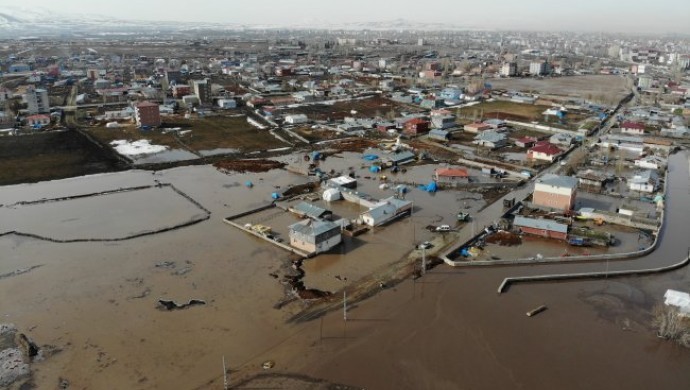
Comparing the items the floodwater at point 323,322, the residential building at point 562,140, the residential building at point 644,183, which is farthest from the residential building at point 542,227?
Answer: the residential building at point 562,140

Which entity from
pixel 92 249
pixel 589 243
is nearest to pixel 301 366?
pixel 92 249

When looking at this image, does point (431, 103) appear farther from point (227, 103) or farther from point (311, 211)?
point (311, 211)

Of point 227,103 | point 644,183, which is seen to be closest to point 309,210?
point 644,183

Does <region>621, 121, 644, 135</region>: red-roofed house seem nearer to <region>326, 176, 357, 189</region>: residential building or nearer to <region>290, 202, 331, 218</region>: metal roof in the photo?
<region>326, 176, 357, 189</region>: residential building

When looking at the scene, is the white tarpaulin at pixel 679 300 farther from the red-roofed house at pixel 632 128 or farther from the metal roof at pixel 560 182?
the red-roofed house at pixel 632 128

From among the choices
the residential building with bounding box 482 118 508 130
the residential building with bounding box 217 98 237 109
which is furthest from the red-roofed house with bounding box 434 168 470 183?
the residential building with bounding box 217 98 237 109

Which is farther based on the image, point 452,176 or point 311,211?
point 452,176
